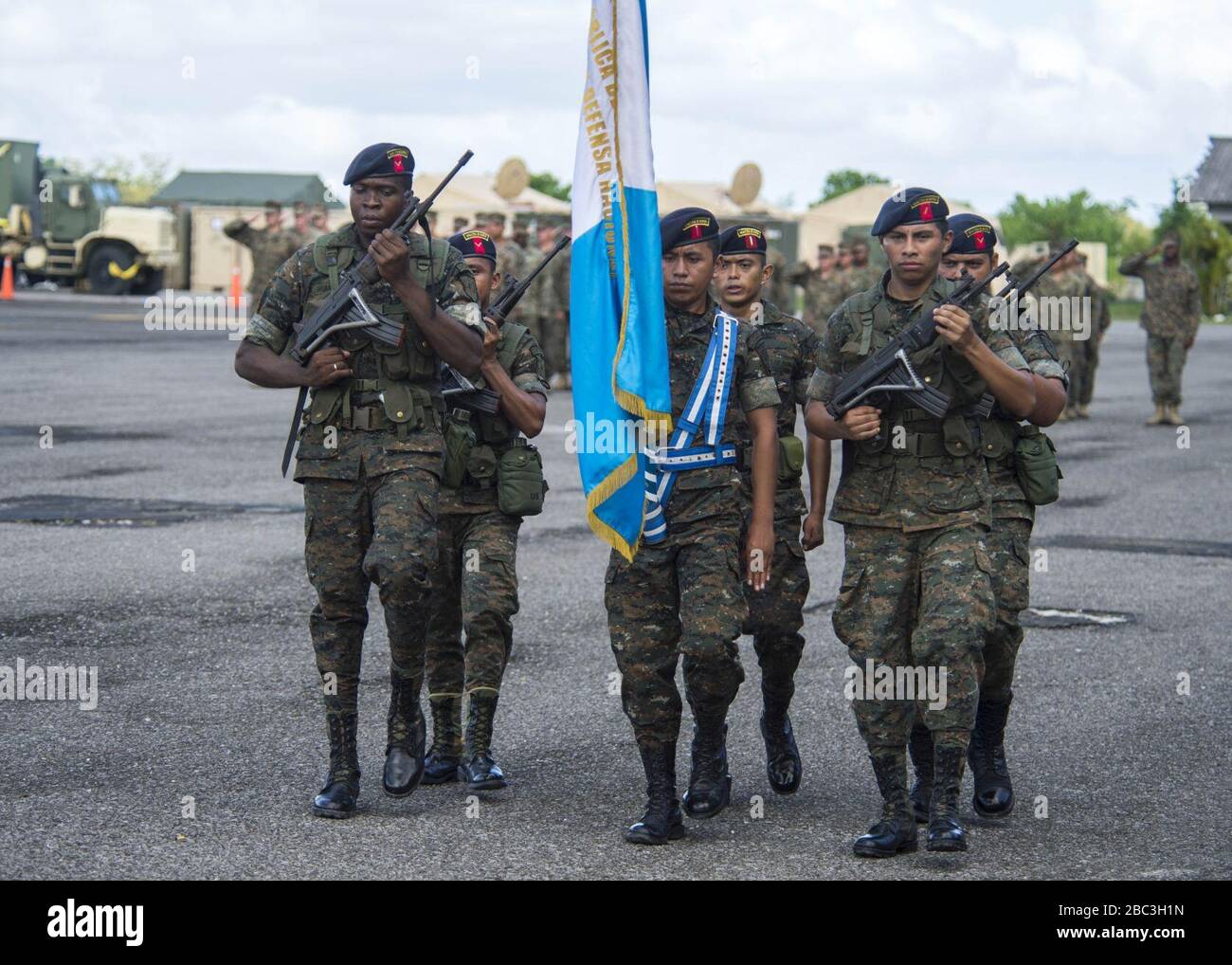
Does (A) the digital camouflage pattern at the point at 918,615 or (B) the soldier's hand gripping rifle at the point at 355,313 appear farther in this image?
(B) the soldier's hand gripping rifle at the point at 355,313

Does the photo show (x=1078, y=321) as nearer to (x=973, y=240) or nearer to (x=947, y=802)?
(x=973, y=240)

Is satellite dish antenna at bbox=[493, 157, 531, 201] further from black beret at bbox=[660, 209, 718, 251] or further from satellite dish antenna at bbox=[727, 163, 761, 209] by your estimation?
black beret at bbox=[660, 209, 718, 251]

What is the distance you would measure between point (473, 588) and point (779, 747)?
4.00 ft

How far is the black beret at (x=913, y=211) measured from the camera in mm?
6152

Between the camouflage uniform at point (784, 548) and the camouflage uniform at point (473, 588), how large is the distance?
86 centimetres

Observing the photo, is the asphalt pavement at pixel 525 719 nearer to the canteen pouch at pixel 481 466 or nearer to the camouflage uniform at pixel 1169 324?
the canteen pouch at pixel 481 466

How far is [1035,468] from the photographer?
21.9 feet

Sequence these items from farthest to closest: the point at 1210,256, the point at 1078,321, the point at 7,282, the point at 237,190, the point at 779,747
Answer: the point at 1210,256, the point at 237,190, the point at 7,282, the point at 1078,321, the point at 779,747

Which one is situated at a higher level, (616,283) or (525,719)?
(616,283)

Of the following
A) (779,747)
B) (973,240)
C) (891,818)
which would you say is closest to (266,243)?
(973,240)

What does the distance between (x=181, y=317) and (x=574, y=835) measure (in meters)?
36.3

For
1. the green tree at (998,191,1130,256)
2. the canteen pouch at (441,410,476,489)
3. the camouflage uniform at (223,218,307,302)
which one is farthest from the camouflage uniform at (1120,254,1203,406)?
the green tree at (998,191,1130,256)

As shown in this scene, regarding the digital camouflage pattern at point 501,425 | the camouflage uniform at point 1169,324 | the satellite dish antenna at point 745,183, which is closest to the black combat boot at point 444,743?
the digital camouflage pattern at point 501,425

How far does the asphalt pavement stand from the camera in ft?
19.4
